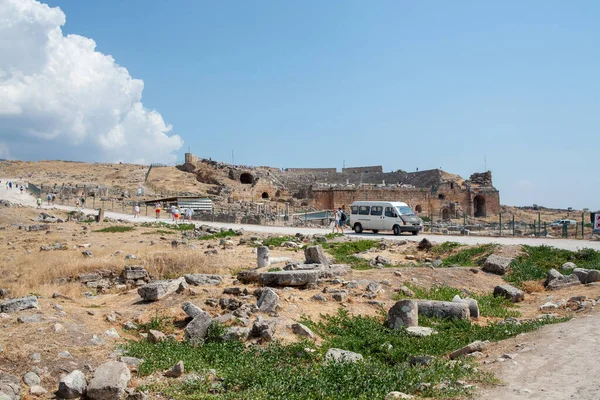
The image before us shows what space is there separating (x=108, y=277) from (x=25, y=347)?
26.2ft

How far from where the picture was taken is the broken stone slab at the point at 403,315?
8.31 m

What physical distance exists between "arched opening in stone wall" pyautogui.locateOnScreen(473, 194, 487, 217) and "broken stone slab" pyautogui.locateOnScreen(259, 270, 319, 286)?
53347mm

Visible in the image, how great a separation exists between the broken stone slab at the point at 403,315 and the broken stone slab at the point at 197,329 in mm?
3061

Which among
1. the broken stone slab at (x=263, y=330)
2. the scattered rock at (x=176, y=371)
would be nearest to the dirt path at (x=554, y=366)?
the broken stone slab at (x=263, y=330)

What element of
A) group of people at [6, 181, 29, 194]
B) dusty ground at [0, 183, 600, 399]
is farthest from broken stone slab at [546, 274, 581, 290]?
group of people at [6, 181, 29, 194]

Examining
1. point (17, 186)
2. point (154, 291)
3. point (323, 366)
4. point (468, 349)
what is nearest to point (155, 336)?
point (154, 291)

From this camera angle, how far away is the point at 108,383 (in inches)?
207

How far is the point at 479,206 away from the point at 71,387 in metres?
61.0

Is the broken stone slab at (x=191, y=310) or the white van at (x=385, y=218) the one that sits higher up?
the white van at (x=385, y=218)

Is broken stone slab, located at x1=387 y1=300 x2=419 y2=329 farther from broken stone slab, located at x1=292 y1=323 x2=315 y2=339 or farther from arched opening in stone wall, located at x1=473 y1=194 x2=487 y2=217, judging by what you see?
arched opening in stone wall, located at x1=473 y1=194 x2=487 y2=217

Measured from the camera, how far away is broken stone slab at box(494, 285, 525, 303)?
11.0 m

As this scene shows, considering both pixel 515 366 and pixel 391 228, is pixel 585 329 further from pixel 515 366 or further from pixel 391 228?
pixel 391 228

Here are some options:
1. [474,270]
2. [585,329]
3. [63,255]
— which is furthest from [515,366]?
[63,255]

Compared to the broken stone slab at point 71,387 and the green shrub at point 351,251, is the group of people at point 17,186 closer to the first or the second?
the green shrub at point 351,251
